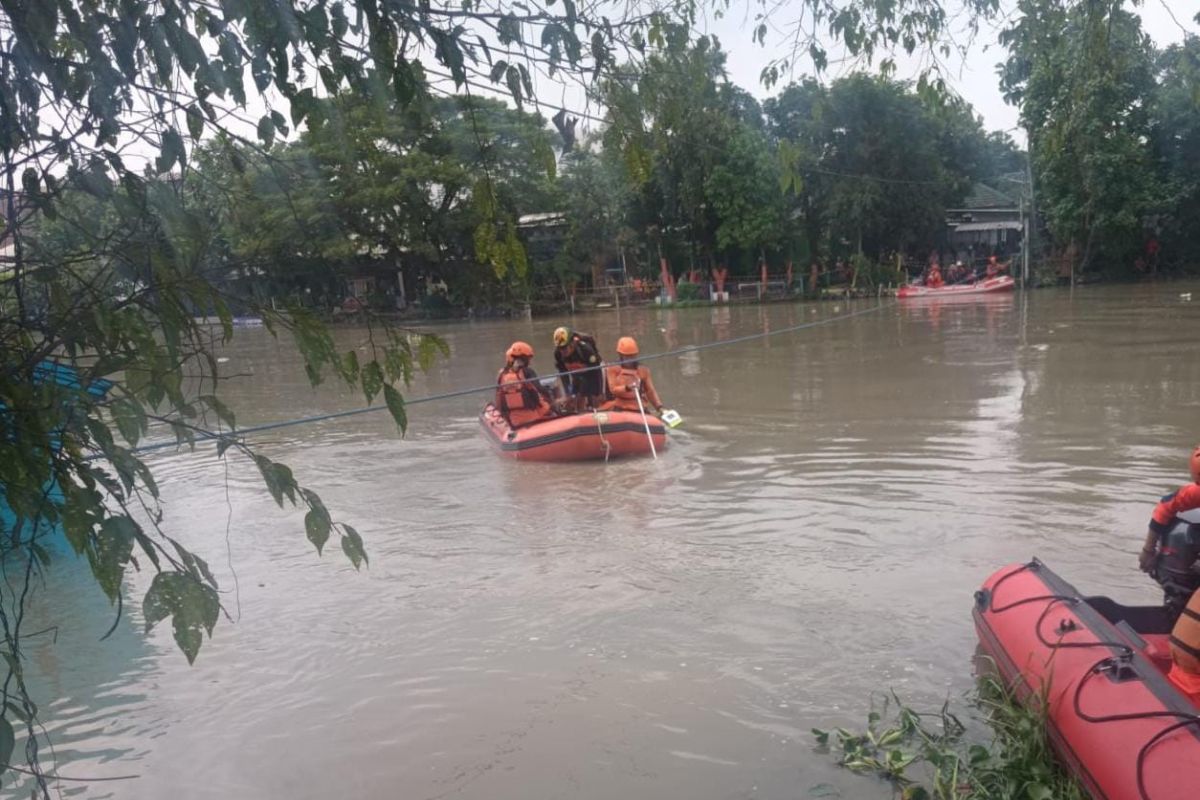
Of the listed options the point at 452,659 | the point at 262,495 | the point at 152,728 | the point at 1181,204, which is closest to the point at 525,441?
the point at 262,495

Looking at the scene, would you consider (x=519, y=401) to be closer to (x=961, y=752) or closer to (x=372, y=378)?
(x=961, y=752)

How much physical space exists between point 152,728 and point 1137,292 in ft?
97.8

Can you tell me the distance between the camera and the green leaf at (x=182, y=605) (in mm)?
1876

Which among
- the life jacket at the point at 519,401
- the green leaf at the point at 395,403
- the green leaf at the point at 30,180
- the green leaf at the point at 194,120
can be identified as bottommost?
the life jacket at the point at 519,401

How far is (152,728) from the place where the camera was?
15.3ft

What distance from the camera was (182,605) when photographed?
1.90 m

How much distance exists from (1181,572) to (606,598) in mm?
3283

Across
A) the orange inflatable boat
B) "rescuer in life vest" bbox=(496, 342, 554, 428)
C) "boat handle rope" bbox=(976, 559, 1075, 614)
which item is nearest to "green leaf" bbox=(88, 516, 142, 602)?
"boat handle rope" bbox=(976, 559, 1075, 614)

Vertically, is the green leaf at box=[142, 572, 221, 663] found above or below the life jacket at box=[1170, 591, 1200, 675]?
above

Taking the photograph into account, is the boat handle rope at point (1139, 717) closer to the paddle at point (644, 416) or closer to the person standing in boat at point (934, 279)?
the paddle at point (644, 416)

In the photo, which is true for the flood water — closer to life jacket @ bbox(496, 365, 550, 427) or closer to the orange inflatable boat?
the orange inflatable boat

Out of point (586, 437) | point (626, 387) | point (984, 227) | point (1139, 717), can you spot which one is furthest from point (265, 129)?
point (984, 227)

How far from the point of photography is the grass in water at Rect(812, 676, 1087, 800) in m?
3.48

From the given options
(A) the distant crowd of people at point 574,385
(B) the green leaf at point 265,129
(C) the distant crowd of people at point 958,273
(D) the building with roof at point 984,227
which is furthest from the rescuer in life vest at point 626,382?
(D) the building with roof at point 984,227
